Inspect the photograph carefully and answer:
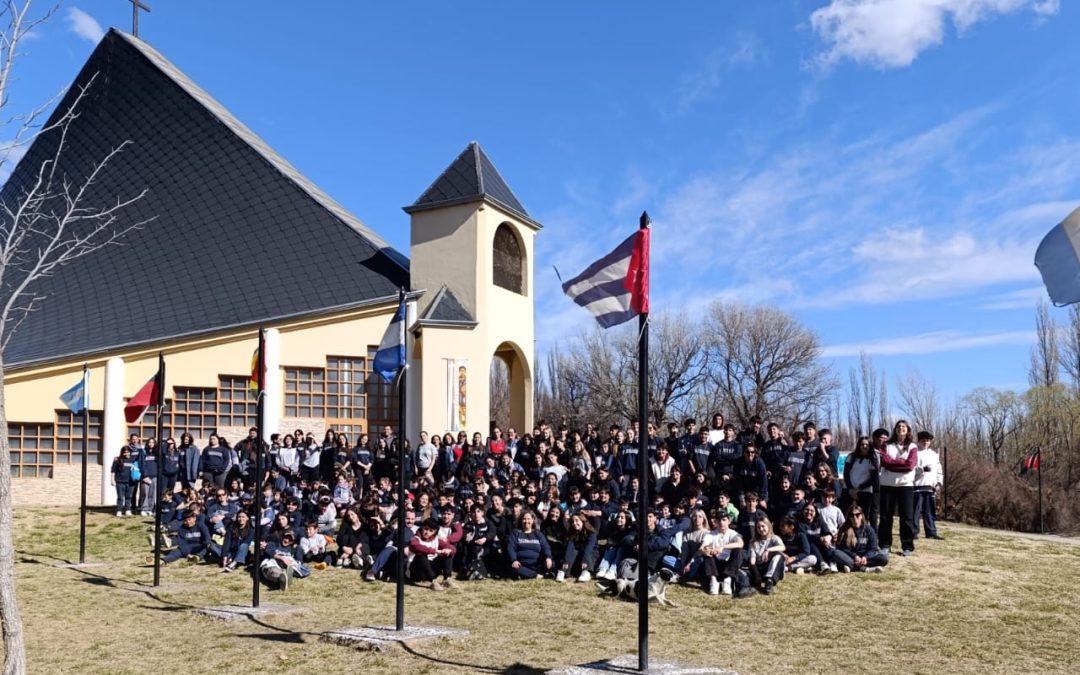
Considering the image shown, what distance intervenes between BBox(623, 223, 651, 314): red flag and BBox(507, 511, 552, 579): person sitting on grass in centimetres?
677

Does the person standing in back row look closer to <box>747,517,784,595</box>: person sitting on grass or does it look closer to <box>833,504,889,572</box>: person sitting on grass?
<box>833,504,889,572</box>: person sitting on grass

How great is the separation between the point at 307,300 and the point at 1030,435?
29761 millimetres

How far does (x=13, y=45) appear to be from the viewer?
9203mm

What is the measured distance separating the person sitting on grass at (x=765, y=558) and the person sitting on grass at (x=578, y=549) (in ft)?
8.01

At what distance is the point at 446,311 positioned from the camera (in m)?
25.4

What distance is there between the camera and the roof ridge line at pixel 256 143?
2872 centimetres

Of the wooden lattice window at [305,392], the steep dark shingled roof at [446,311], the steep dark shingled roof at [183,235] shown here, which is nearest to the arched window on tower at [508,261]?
the steep dark shingled roof at [446,311]

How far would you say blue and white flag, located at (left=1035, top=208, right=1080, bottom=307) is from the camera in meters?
6.56

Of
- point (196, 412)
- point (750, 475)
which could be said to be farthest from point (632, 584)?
point (196, 412)

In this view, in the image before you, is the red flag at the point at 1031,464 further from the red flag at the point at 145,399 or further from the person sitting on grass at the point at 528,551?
the red flag at the point at 145,399

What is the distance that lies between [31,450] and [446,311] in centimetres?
1068

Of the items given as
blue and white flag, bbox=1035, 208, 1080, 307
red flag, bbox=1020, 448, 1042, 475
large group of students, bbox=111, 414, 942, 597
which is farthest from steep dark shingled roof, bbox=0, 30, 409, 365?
blue and white flag, bbox=1035, 208, 1080, 307

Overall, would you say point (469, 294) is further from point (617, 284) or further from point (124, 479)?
point (617, 284)

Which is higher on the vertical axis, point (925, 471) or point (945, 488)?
point (925, 471)
